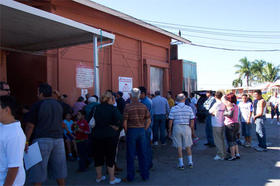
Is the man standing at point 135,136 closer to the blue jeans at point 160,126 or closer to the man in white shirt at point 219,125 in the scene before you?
the man in white shirt at point 219,125

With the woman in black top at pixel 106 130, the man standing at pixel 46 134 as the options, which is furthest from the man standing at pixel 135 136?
the man standing at pixel 46 134

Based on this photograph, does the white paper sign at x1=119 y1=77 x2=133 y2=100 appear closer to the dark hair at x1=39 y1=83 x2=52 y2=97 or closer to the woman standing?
the woman standing

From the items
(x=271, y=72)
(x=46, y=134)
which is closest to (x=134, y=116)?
(x=46, y=134)

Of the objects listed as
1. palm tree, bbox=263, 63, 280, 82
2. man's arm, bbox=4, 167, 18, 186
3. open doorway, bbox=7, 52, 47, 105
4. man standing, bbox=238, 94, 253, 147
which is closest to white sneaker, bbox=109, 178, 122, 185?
man's arm, bbox=4, 167, 18, 186

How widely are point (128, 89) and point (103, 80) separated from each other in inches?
66.4

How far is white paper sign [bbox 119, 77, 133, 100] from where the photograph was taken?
463 inches

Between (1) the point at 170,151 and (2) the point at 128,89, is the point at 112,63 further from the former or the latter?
(1) the point at 170,151

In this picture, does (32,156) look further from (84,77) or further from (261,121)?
(84,77)

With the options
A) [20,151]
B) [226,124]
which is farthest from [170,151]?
[20,151]

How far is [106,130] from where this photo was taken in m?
4.69

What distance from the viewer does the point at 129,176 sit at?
4969mm

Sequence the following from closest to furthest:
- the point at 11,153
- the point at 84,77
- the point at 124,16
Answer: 1. the point at 11,153
2. the point at 84,77
3. the point at 124,16

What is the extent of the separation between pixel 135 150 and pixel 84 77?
556cm

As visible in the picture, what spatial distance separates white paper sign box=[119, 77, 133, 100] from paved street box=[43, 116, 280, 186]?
186 inches
